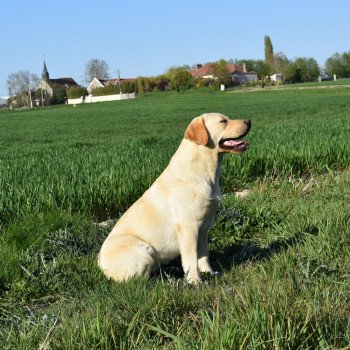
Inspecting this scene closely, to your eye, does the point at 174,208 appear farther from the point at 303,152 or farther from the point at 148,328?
the point at 303,152

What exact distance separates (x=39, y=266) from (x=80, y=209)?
2267mm

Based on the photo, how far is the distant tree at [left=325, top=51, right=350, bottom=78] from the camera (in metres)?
129

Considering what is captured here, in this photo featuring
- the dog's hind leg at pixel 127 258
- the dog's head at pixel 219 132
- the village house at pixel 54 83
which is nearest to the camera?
the dog's hind leg at pixel 127 258

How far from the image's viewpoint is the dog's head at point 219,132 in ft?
15.7

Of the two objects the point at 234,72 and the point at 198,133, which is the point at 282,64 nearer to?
the point at 234,72

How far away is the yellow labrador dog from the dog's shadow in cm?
24

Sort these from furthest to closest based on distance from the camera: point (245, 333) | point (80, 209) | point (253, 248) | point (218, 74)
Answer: point (218, 74) → point (80, 209) → point (253, 248) → point (245, 333)

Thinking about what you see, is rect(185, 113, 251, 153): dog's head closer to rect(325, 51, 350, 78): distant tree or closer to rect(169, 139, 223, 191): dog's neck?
rect(169, 139, 223, 191): dog's neck

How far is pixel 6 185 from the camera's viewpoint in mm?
7625

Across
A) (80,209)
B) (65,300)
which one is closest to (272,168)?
(80,209)

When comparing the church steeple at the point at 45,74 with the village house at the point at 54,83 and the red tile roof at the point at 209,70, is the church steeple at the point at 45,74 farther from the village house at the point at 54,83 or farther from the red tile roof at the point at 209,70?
the red tile roof at the point at 209,70

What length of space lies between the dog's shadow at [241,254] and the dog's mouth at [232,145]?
101 centimetres

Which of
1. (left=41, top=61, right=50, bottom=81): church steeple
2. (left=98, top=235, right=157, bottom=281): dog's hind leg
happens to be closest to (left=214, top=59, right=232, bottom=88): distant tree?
(left=41, top=61, right=50, bottom=81): church steeple

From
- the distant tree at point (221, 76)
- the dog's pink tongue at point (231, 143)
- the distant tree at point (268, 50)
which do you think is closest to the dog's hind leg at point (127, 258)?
the dog's pink tongue at point (231, 143)
